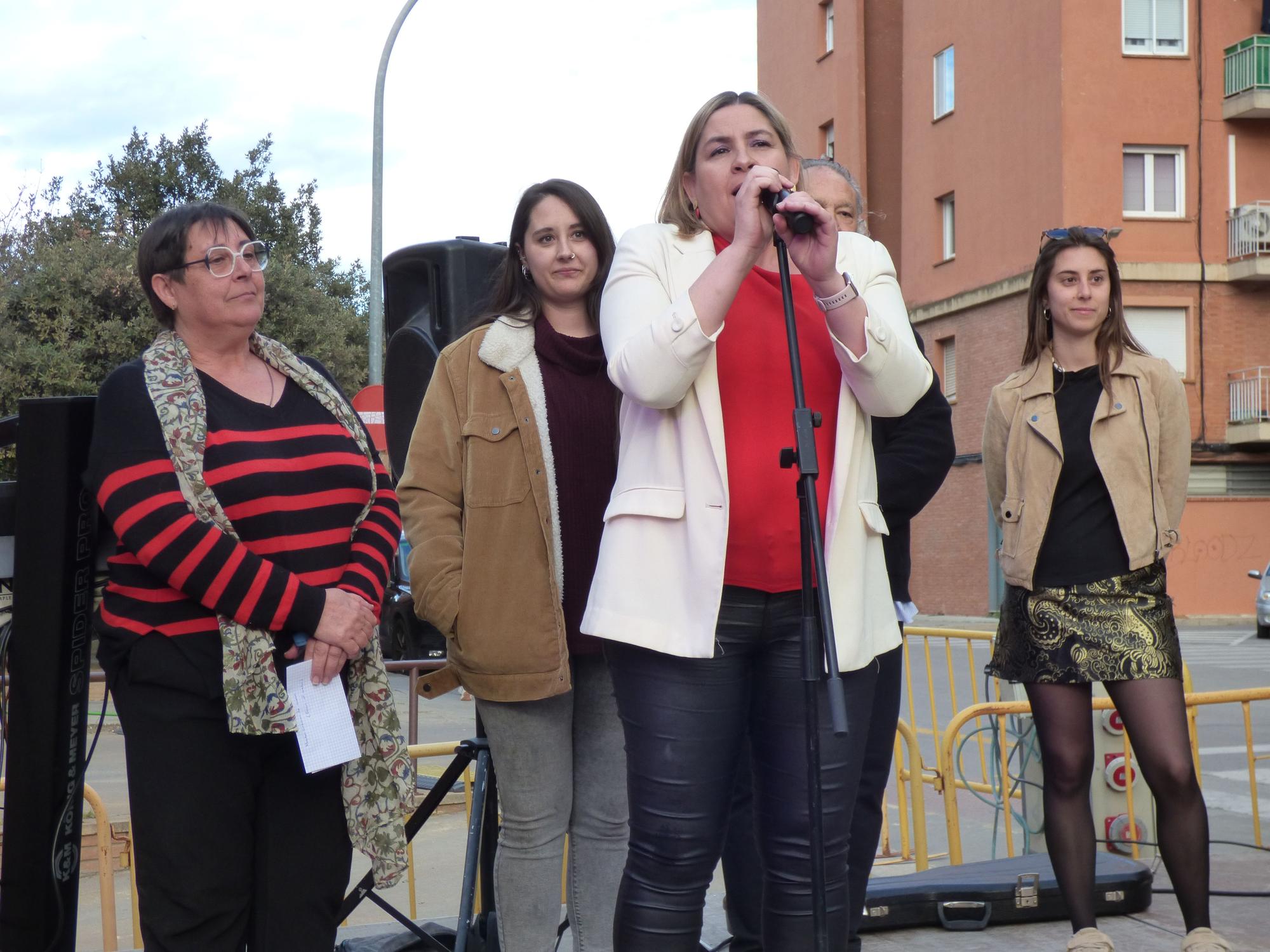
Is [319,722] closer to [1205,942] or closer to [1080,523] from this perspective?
[1080,523]

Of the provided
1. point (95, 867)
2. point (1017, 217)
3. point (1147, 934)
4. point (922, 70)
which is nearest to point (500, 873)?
point (1147, 934)

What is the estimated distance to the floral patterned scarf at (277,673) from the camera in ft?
9.76

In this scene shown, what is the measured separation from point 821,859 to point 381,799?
1.37 meters

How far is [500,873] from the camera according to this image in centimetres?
334

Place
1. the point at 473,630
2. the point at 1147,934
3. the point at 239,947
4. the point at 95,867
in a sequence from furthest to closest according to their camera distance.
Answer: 1. the point at 95,867
2. the point at 1147,934
3. the point at 473,630
4. the point at 239,947

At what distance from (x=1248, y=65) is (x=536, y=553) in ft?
83.6

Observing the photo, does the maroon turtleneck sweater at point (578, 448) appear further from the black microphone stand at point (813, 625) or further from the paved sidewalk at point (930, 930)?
the paved sidewalk at point (930, 930)

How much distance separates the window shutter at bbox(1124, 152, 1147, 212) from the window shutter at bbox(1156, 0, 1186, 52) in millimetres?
2164

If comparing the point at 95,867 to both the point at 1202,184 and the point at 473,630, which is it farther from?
the point at 1202,184

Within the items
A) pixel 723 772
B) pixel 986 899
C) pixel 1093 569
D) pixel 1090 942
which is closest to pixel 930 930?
pixel 986 899

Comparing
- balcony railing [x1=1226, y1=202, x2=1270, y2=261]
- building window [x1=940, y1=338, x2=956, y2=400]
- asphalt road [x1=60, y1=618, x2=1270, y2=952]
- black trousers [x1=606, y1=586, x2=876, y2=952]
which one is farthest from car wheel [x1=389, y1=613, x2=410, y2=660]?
balcony railing [x1=1226, y1=202, x2=1270, y2=261]

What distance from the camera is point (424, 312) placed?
495 cm

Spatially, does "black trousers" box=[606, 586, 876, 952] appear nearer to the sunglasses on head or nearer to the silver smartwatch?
the silver smartwatch

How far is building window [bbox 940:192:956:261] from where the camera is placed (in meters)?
28.3
